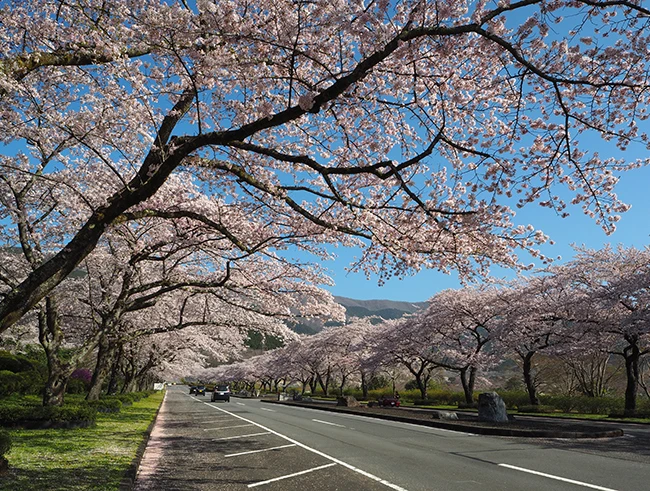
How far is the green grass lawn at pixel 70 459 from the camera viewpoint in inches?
249

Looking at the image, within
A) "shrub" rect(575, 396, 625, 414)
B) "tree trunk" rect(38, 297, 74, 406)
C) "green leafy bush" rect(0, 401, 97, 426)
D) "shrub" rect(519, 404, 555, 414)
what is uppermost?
"tree trunk" rect(38, 297, 74, 406)

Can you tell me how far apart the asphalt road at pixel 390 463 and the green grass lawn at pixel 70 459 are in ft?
1.87

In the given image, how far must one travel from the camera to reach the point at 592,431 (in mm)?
13820

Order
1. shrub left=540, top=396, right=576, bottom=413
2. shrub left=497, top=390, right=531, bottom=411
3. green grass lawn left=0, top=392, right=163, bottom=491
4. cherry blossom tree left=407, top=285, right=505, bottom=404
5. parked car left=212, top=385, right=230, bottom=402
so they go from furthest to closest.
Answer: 1. parked car left=212, top=385, right=230, bottom=402
2. shrub left=497, top=390, right=531, bottom=411
3. cherry blossom tree left=407, top=285, right=505, bottom=404
4. shrub left=540, top=396, right=576, bottom=413
5. green grass lawn left=0, top=392, right=163, bottom=491

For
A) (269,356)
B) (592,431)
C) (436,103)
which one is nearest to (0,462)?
(436,103)

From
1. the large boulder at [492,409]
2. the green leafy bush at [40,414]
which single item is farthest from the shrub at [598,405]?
the green leafy bush at [40,414]

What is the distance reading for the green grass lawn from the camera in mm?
6336

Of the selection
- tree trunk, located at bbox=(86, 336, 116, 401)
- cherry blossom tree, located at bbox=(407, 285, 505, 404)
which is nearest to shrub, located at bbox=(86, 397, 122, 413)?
tree trunk, located at bbox=(86, 336, 116, 401)

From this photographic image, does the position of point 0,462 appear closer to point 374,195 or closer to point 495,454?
point 374,195

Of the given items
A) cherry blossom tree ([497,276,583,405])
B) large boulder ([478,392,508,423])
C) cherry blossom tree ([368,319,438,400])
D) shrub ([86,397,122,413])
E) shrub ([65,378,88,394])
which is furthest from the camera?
cherry blossom tree ([368,319,438,400])

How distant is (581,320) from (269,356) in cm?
6221

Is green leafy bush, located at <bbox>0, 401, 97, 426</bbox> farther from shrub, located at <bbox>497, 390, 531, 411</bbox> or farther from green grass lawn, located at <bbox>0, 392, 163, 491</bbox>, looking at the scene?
shrub, located at <bbox>497, 390, 531, 411</bbox>

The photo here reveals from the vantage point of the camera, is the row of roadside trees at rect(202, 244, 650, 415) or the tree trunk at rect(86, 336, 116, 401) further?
the row of roadside trees at rect(202, 244, 650, 415)

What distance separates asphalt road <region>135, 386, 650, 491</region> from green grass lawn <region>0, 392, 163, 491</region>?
22.4 inches
